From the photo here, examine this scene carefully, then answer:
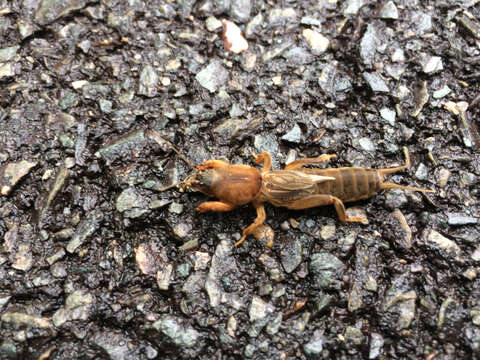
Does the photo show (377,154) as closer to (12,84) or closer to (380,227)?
(380,227)

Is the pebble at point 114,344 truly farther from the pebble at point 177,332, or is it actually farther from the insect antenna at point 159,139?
the insect antenna at point 159,139

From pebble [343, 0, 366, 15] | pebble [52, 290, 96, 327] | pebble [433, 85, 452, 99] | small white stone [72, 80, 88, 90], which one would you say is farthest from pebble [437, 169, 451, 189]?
small white stone [72, 80, 88, 90]

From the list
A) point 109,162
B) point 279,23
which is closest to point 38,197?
point 109,162

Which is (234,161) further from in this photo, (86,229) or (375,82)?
(375,82)

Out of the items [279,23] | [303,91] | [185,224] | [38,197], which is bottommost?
[185,224]

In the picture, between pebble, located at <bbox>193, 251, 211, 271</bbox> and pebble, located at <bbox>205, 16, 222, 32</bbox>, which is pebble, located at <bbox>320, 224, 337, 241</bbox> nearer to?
pebble, located at <bbox>193, 251, 211, 271</bbox>

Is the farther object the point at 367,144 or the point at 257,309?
the point at 367,144

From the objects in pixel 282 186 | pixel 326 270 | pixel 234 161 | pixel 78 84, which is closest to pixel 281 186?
pixel 282 186
